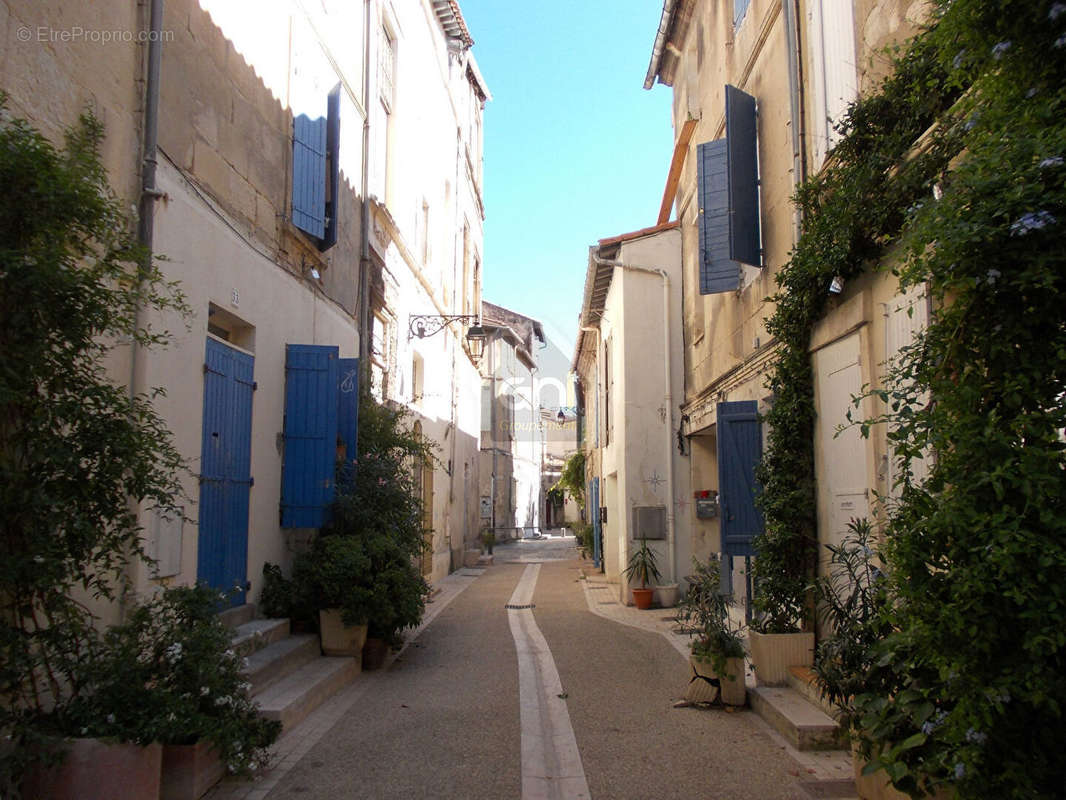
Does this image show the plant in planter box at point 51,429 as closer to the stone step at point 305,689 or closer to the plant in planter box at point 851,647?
the stone step at point 305,689

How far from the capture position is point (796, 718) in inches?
211

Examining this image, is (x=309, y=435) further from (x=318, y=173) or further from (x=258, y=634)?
(x=318, y=173)

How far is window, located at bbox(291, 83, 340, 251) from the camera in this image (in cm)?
827

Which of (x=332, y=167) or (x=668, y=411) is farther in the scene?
(x=668, y=411)

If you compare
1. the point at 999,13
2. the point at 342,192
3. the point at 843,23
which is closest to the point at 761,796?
the point at 999,13

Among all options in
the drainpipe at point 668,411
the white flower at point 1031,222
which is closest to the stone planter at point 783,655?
the white flower at point 1031,222

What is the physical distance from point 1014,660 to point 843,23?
4924mm

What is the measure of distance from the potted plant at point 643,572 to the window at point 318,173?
6.39 m

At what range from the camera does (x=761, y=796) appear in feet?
14.5

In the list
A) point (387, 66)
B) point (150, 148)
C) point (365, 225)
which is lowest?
point (150, 148)

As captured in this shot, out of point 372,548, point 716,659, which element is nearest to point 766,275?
point 716,659

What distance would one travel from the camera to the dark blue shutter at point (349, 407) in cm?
856

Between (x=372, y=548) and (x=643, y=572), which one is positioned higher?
(x=372, y=548)

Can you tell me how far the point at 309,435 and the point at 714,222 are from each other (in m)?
4.76
